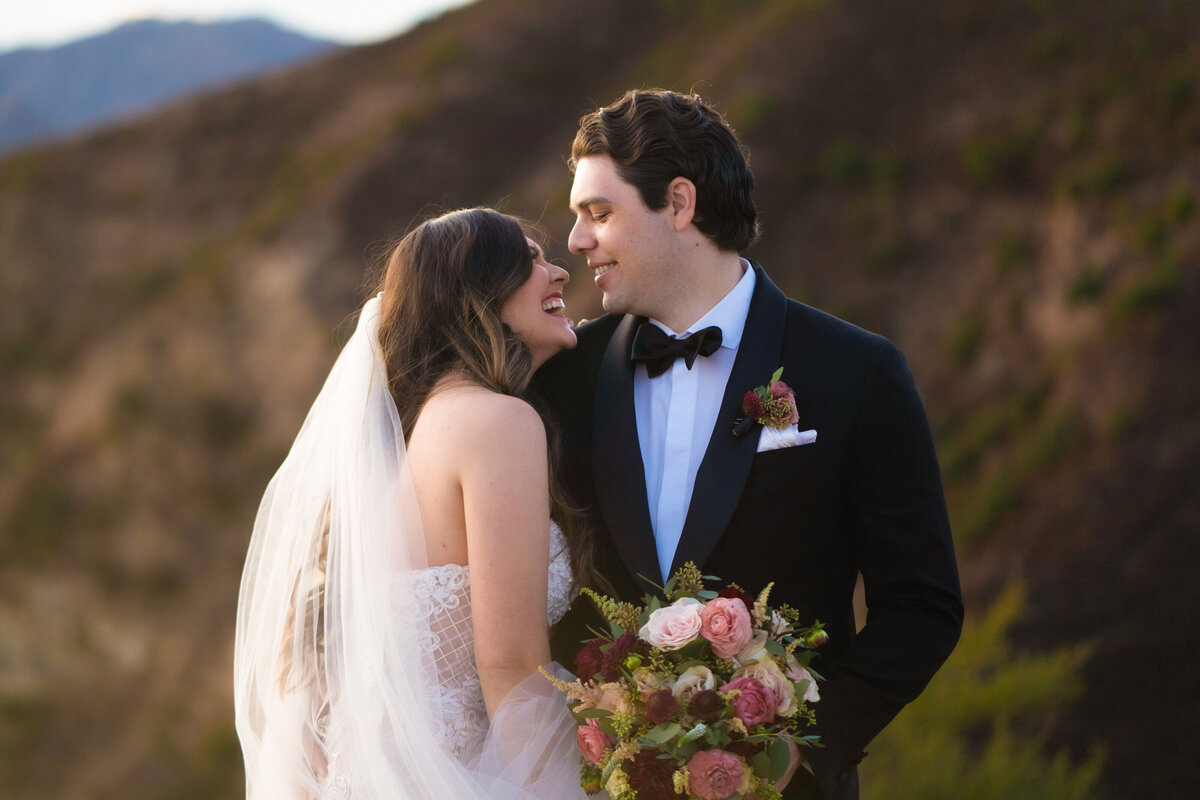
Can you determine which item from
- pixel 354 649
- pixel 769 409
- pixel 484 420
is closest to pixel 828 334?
pixel 769 409

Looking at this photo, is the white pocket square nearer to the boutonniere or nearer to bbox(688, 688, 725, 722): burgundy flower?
the boutonniere

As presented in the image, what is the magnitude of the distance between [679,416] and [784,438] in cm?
35

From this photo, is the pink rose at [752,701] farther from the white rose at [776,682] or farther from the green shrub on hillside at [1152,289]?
the green shrub on hillside at [1152,289]

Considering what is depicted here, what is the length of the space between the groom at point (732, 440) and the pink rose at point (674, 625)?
55 cm

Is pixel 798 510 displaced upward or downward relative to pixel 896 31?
downward

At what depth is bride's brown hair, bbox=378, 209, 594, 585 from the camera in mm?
2957

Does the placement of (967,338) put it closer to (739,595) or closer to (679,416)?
(679,416)

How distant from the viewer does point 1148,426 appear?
25.5ft

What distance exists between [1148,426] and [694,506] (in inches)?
252

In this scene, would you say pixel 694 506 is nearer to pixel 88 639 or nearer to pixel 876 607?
pixel 876 607

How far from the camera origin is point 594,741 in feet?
7.41

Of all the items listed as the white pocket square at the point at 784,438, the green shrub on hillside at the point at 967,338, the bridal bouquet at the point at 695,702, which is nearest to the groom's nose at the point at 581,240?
the white pocket square at the point at 784,438

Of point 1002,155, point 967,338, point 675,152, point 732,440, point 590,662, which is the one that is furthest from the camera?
point 1002,155

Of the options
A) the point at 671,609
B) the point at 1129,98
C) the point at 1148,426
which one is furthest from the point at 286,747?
the point at 1129,98
